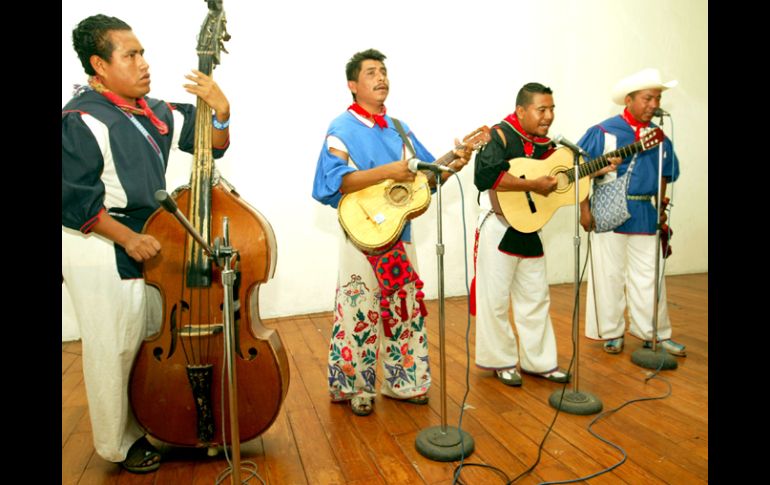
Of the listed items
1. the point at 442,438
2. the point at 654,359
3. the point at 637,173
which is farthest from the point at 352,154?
the point at 654,359

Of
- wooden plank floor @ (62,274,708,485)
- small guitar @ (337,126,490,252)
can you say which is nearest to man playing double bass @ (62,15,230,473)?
wooden plank floor @ (62,274,708,485)

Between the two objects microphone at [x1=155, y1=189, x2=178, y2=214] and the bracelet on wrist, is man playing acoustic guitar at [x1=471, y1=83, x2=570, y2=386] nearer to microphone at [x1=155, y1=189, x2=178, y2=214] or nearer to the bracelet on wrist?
the bracelet on wrist

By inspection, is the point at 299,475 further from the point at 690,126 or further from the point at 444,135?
the point at 690,126

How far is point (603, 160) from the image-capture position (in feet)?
9.69

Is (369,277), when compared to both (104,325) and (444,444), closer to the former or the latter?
(444,444)

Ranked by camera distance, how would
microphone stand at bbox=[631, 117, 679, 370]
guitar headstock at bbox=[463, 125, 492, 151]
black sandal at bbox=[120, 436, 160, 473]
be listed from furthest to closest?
1. microphone stand at bbox=[631, 117, 679, 370]
2. guitar headstock at bbox=[463, 125, 492, 151]
3. black sandal at bbox=[120, 436, 160, 473]

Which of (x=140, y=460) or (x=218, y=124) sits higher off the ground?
(x=218, y=124)

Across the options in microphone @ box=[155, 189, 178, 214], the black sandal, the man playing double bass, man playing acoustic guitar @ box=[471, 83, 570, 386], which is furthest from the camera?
man playing acoustic guitar @ box=[471, 83, 570, 386]

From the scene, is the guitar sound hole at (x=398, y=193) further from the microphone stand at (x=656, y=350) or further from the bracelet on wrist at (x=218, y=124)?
the microphone stand at (x=656, y=350)

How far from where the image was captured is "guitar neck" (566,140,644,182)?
2938 mm

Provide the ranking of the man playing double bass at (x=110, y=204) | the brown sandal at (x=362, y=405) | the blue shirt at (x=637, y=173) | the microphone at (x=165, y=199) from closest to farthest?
1. the microphone at (x=165, y=199)
2. the man playing double bass at (x=110, y=204)
3. the brown sandal at (x=362, y=405)
4. the blue shirt at (x=637, y=173)

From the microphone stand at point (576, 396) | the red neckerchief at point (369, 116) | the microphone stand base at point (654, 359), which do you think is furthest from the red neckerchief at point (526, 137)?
the microphone stand base at point (654, 359)

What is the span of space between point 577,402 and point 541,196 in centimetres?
107

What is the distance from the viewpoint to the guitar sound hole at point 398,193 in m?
2.39
